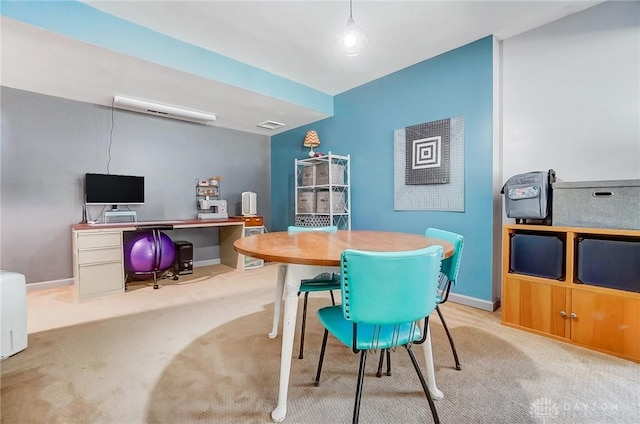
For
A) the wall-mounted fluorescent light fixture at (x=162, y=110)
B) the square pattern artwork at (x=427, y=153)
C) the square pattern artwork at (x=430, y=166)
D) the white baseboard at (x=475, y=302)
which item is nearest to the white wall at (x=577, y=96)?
the square pattern artwork at (x=430, y=166)

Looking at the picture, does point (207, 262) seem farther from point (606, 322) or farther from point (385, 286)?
point (606, 322)

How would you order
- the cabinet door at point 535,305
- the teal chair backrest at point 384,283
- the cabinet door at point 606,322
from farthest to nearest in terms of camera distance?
the cabinet door at point 535,305 → the cabinet door at point 606,322 → the teal chair backrest at point 384,283

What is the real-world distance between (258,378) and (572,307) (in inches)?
86.0

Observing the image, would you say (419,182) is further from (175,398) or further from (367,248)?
(175,398)

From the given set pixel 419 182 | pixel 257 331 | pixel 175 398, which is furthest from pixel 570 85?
pixel 175 398

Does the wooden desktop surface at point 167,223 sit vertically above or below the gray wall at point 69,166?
below

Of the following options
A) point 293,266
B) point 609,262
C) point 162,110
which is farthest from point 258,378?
point 162,110

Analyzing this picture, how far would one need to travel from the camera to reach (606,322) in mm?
1866

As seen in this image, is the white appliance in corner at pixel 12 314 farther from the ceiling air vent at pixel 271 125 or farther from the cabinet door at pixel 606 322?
the cabinet door at pixel 606 322

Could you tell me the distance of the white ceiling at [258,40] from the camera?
7.37 ft

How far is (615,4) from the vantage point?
85.4 inches

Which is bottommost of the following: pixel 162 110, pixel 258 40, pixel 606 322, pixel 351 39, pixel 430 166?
pixel 606 322

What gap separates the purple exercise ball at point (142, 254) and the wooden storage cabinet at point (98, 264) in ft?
0.65

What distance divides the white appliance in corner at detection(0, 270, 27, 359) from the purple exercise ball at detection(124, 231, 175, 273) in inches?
55.7
